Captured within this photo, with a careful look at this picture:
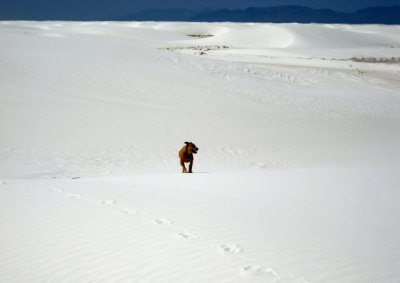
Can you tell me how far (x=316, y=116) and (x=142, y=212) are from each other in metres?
13.2

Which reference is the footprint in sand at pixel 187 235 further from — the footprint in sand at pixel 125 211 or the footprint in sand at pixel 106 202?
the footprint in sand at pixel 106 202

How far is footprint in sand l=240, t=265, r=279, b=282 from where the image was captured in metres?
3.77

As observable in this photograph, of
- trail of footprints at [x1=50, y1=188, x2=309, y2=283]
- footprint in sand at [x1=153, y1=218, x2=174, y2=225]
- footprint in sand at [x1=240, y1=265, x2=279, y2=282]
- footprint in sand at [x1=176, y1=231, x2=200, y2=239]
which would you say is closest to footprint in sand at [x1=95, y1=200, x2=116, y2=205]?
trail of footprints at [x1=50, y1=188, x2=309, y2=283]

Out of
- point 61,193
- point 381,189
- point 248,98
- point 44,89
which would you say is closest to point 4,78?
point 44,89

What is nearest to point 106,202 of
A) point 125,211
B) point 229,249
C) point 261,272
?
point 125,211

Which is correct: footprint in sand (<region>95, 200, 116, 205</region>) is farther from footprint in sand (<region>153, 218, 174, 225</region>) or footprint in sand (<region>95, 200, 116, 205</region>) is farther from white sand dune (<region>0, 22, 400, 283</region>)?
footprint in sand (<region>153, 218, 174, 225</region>)

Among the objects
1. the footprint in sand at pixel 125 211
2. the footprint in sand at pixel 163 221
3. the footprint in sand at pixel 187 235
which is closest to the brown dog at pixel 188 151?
the footprint in sand at pixel 125 211

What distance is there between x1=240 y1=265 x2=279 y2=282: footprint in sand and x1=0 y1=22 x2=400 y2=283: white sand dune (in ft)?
0.06

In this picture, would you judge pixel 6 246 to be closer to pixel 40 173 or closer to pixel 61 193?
pixel 61 193

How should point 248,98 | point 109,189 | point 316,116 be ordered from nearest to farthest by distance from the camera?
point 109,189, point 316,116, point 248,98

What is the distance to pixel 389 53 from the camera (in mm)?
41469

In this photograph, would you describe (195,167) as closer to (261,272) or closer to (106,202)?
(106,202)

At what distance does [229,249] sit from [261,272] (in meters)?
0.62

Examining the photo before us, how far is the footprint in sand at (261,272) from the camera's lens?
3.77 meters
